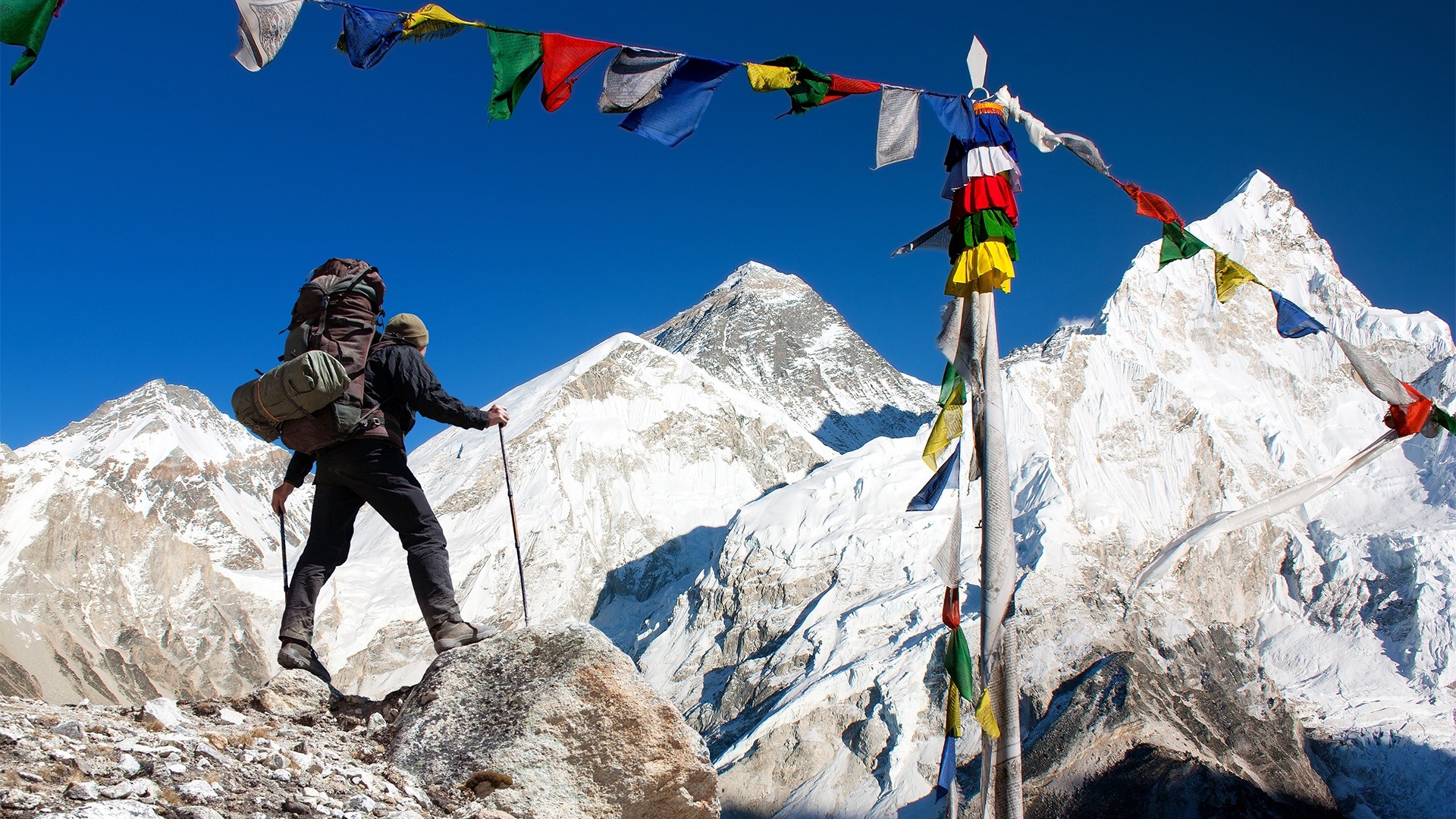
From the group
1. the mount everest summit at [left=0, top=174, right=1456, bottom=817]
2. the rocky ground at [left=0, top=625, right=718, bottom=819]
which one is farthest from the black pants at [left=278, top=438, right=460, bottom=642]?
the mount everest summit at [left=0, top=174, right=1456, bottom=817]

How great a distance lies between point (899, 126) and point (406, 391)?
413 centimetres

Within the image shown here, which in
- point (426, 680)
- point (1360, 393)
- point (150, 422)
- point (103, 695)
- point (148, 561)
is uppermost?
point (150, 422)

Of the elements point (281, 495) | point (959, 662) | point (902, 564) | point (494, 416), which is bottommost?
point (959, 662)

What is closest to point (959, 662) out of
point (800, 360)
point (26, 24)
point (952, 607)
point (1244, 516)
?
point (952, 607)

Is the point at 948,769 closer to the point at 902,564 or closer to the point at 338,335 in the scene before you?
the point at 338,335

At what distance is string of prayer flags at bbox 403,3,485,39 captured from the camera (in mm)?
6609

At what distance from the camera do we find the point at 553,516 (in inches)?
3701

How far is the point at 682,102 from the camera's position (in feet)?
24.2

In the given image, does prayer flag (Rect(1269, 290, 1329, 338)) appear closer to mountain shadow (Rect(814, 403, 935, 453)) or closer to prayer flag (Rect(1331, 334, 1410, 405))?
prayer flag (Rect(1331, 334, 1410, 405))

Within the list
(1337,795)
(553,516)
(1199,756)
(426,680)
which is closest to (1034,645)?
(1199,756)

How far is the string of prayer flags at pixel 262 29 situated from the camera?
591 centimetres

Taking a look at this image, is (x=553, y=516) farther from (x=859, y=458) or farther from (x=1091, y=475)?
(x=1091, y=475)

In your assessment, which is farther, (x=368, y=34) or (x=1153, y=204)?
(x=1153, y=204)

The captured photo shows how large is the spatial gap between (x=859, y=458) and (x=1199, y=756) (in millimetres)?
41677
